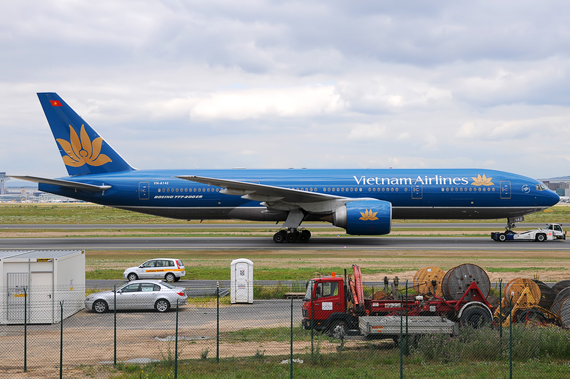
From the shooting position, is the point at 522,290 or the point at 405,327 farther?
the point at 522,290

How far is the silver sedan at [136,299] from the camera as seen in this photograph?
1981 centimetres

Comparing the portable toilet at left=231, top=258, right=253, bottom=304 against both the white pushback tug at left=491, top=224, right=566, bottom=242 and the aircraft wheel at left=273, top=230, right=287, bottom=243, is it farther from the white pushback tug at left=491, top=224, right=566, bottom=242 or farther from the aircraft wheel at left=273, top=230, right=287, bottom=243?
the white pushback tug at left=491, top=224, right=566, bottom=242

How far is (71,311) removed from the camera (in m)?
19.6

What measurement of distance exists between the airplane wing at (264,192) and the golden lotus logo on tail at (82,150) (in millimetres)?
10909

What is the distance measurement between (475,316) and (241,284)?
9931 mm

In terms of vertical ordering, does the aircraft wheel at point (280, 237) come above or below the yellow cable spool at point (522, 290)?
above

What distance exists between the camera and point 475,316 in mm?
15703

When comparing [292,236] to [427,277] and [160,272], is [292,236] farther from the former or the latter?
[427,277]

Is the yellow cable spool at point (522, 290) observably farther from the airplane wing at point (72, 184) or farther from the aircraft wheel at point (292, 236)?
the airplane wing at point (72, 184)

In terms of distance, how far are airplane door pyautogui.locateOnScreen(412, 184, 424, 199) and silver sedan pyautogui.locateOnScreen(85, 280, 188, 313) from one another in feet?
78.5

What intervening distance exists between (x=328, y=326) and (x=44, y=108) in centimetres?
3503

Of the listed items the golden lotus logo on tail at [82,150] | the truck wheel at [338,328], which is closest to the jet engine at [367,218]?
the truck wheel at [338,328]

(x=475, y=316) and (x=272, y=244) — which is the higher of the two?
(x=272, y=244)

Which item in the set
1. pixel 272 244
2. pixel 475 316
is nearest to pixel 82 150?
pixel 272 244
